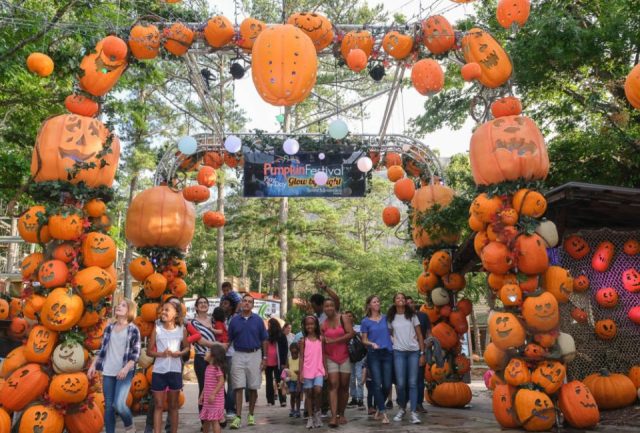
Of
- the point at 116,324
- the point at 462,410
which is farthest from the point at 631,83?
the point at 116,324

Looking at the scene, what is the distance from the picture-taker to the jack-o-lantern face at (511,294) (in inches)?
274

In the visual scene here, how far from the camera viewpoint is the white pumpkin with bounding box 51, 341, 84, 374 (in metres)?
6.48

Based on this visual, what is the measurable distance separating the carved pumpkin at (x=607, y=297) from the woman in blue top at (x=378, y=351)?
132 inches

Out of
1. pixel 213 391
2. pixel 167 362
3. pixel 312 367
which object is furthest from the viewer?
pixel 312 367

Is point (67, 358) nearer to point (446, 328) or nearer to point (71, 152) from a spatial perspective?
point (71, 152)

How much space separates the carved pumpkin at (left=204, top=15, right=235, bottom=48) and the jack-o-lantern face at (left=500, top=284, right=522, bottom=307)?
5.34m

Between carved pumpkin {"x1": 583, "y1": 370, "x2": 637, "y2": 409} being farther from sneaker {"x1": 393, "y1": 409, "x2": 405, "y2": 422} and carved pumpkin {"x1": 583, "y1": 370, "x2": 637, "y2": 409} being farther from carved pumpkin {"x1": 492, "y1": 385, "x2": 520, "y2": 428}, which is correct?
sneaker {"x1": 393, "y1": 409, "x2": 405, "y2": 422}

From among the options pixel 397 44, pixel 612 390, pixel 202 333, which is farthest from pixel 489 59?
pixel 202 333

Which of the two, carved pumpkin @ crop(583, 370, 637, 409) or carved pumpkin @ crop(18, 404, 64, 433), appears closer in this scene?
carved pumpkin @ crop(18, 404, 64, 433)

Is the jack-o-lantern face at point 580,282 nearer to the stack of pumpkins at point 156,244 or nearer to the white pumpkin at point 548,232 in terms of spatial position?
the white pumpkin at point 548,232

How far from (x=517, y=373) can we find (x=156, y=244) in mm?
6135

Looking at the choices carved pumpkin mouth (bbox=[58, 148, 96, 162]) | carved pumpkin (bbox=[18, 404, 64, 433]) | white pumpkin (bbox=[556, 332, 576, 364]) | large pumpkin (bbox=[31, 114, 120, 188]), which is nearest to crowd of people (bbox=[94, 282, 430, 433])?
carved pumpkin (bbox=[18, 404, 64, 433])

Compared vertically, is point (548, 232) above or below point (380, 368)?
above

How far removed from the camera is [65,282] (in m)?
6.75
